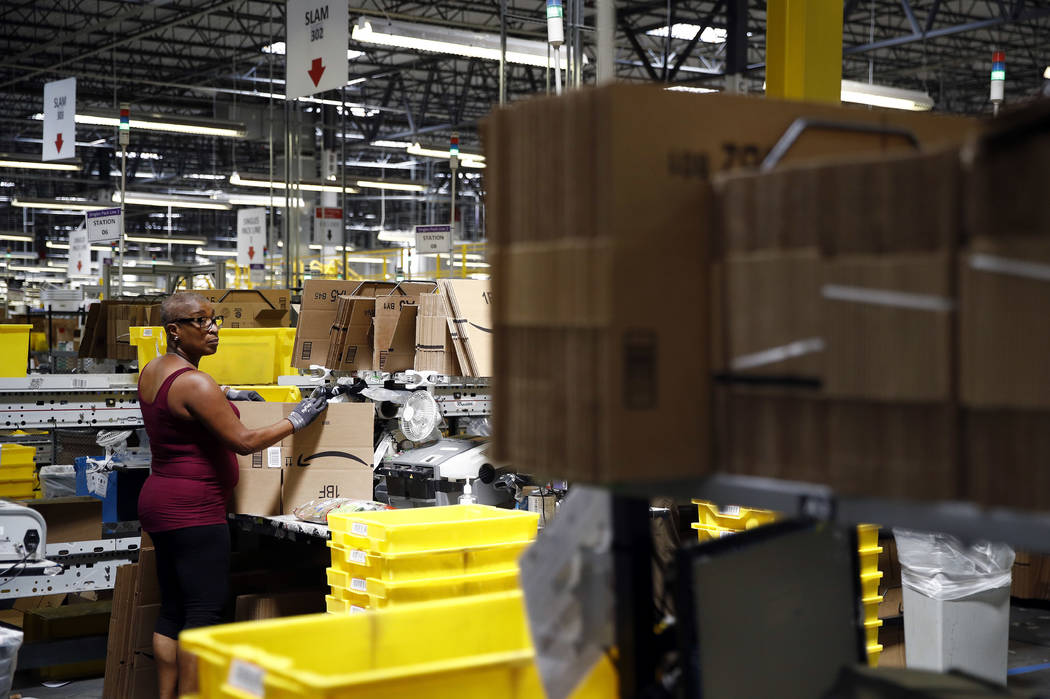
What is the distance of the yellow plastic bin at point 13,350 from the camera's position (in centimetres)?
724

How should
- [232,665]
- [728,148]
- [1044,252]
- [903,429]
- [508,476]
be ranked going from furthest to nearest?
[508,476], [232,665], [728,148], [903,429], [1044,252]

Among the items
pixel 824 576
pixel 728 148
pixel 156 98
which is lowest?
pixel 824 576

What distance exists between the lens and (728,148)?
1.70 m

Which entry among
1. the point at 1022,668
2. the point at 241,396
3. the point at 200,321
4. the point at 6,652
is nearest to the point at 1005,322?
the point at 6,652

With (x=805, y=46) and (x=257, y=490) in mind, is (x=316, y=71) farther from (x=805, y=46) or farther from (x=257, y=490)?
(x=805, y=46)

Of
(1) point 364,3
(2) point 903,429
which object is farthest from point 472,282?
(1) point 364,3

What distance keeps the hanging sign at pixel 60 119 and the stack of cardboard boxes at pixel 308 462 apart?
8.63 metres

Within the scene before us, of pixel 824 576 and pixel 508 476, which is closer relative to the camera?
pixel 824 576

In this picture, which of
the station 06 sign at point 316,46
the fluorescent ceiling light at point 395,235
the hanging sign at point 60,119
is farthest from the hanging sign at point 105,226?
the fluorescent ceiling light at point 395,235

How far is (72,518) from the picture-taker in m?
6.20

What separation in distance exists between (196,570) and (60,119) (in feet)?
31.9

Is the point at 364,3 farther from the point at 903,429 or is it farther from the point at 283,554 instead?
the point at 903,429

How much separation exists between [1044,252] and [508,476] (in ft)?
14.3

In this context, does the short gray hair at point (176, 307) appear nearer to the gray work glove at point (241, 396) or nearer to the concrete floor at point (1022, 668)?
the gray work glove at point (241, 396)
